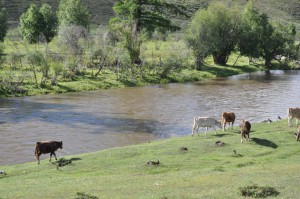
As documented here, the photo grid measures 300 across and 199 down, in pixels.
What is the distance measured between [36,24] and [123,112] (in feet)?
208

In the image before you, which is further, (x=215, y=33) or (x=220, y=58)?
(x=220, y=58)

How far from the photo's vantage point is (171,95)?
194 feet

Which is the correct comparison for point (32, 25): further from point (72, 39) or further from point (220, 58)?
point (220, 58)

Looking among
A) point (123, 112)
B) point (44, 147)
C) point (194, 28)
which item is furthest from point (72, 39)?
point (44, 147)

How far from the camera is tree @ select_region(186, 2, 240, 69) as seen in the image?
280ft

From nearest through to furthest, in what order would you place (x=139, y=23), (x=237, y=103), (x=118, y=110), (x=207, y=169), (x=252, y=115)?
(x=207, y=169)
(x=252, y=115)
(x=118, y=110)
(x=237, y=103)
(x=139, y=23)

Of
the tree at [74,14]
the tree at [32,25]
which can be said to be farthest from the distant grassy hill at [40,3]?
the tree at [32,25]

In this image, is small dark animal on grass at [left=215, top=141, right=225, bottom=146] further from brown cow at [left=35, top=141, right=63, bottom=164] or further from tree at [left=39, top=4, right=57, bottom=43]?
tree at [left=39, top=4, right=57, bottom=43]

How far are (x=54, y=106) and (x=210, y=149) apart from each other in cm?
A: 2736

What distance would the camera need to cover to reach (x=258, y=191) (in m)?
18.0

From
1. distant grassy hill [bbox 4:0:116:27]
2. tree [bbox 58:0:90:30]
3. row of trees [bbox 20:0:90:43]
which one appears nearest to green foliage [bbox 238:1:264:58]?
row of trees [bbox 20:0:90:43]

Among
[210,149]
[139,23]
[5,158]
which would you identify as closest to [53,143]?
[5,158]

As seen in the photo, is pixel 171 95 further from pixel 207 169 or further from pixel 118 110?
pixel 207 169

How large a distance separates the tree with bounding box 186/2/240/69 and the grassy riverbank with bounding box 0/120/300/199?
5499 cm
